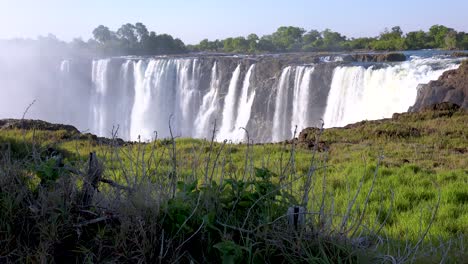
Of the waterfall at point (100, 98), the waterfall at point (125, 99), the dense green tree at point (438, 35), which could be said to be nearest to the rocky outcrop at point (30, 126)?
the waterfall at point (125, 99)

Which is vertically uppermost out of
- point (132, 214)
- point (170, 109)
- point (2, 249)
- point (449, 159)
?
point (132, 214)

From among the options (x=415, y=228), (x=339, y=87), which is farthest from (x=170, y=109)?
(x=415, y=228)

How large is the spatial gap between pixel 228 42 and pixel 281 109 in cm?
4119

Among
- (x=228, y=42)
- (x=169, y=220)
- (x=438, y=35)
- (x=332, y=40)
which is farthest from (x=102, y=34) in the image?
(x=169, y=220)

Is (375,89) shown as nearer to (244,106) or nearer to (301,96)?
(301,96)

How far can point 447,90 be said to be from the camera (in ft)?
61.3

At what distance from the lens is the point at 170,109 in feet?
115

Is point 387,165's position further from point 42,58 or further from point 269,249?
point 42,58

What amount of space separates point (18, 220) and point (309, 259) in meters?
1.60

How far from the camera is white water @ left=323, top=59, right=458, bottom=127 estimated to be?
21.4 meters

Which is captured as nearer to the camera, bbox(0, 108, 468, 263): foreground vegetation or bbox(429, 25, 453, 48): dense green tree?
bbox(0, 108, 468, 263): foreground vegetation

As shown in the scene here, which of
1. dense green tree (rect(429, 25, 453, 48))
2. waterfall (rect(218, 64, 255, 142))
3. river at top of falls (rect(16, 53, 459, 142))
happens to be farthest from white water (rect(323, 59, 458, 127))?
dense green tree (rect(429, 25, 453, 48))

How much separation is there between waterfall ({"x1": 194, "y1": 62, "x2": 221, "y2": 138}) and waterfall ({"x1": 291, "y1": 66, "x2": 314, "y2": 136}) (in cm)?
654

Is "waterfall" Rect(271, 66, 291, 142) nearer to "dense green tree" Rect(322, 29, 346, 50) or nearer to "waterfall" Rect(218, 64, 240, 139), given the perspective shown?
"waterfall" Rect(218, 64, 240, 139)
